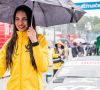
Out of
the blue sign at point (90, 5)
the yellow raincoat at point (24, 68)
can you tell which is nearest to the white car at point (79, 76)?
the yellow raincoat at point (24, 68)

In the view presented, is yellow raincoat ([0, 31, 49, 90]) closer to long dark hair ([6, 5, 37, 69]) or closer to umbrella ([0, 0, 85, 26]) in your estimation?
long dark hair ([6, 5, 37, 69])

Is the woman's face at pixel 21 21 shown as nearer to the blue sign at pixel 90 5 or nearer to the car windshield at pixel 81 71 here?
the car windshield at pixel 81 71

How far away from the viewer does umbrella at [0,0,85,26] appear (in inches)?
173

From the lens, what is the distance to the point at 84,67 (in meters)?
8.60

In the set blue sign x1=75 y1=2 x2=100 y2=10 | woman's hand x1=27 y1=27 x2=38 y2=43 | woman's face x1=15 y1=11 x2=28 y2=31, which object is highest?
blue sign x1=75 y1=2 x2=100 y2=10

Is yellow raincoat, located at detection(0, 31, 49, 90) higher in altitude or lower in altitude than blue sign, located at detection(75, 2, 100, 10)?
lower

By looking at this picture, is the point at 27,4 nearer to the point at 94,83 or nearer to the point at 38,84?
the point at 38,84

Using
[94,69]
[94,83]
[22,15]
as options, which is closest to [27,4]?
[22,15]

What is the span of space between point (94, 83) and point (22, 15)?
13.0 feet

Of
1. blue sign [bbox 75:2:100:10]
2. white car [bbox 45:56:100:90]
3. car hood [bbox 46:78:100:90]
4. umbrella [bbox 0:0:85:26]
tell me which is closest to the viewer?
umbrella [bbox 0:0:85:26]

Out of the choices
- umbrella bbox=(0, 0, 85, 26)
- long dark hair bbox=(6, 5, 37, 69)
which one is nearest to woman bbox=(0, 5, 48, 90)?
long dark hair bbox=(6, 5, 37, 69)

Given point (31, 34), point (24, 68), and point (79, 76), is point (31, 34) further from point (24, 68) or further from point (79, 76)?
point (79, 76)

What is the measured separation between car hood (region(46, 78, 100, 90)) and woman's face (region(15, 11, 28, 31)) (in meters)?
3.49

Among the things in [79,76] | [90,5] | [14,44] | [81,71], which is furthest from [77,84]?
[90,5]
